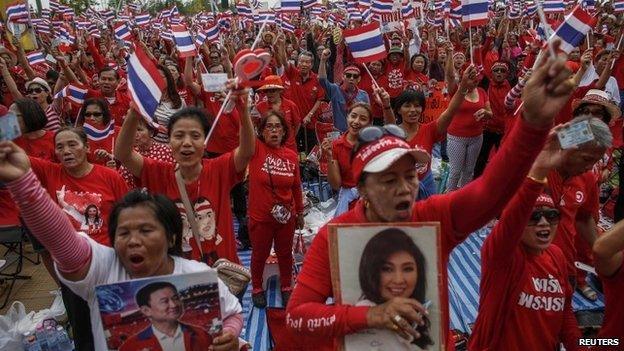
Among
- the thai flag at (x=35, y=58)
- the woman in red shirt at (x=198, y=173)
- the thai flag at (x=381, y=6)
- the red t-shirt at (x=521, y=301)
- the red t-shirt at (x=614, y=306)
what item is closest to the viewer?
the red t-shirt at (x=614, y=306)

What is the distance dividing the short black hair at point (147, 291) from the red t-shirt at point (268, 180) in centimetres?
284

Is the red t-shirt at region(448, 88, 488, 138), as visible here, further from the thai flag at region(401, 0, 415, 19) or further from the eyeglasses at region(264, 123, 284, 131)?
the thai flag at region(401, 0, 415, 19)

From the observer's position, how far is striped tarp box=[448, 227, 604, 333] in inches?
180

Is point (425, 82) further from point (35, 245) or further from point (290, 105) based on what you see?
point (35, 245)

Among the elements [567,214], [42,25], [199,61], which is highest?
[42,25]

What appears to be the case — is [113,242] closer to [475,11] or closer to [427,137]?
[427,137]

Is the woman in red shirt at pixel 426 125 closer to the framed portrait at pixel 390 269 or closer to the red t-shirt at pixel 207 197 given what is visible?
the red t-shirt at pixel 207 197

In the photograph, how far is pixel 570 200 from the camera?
3.18 m

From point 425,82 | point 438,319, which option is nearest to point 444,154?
point 425,82

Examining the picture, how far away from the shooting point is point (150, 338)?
1.80 metres

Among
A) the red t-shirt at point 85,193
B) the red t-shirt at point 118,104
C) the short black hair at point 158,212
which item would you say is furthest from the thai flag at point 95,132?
the short black hair at point 158,212

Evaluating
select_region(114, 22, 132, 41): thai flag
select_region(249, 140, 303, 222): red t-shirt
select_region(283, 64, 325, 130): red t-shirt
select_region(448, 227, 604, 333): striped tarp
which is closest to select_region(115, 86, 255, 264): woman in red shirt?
select_region(249, 140, 303, 222): red t-shirt

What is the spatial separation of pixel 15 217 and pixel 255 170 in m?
2.53

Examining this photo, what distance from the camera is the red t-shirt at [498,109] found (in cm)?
718
